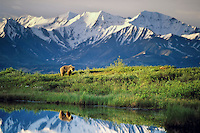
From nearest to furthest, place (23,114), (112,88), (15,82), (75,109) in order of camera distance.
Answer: (23,114) < (75,109) < (112,88) < (15,82)

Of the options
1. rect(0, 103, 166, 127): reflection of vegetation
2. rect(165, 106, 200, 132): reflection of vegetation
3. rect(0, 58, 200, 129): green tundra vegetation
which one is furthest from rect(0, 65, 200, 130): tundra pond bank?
rect(165, 106, 200, 132): reflection of vegetation

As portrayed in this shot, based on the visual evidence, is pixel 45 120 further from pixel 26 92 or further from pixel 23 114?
pixel 26 92

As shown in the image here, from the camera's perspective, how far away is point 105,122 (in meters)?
19.0

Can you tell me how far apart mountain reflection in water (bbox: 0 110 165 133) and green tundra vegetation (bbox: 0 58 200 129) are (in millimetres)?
6036

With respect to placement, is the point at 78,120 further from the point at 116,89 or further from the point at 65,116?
the point at 116,89

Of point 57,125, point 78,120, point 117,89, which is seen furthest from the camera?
point 117,89

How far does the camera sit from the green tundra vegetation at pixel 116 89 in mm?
25322

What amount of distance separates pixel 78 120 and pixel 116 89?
1165 cm

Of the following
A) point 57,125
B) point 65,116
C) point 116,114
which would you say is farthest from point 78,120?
point 116,114

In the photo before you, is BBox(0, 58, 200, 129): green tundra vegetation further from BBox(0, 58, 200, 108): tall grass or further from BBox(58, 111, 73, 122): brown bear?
BBox(58, 111, 73, 122): brown bear

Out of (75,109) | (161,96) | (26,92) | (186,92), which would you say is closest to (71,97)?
(75,109)

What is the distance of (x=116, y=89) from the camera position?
30641 mm

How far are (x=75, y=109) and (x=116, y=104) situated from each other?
395 centimetres

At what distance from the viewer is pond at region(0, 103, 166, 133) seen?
56.2ft
